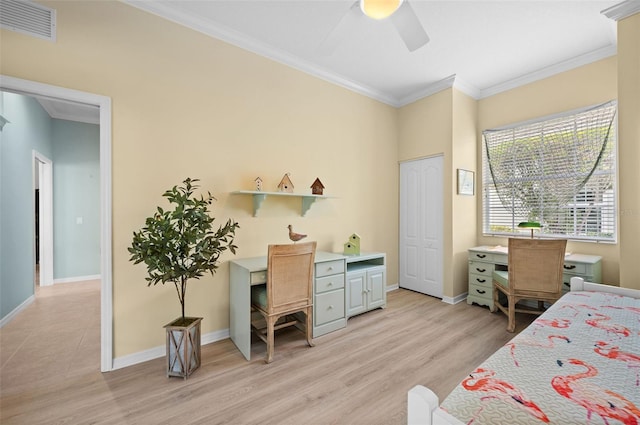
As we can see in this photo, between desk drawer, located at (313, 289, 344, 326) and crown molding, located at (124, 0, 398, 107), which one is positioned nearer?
crown molding, located at (124, 0, 398, 107)

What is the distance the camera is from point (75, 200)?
4758 mm

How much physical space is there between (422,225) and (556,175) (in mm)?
1681

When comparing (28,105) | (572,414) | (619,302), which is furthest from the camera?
(28,105)

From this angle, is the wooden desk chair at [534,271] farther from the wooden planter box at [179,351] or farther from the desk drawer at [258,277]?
the wooden planter box at [179,351]

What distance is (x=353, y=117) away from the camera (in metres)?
3.81

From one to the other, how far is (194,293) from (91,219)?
3.84 metres

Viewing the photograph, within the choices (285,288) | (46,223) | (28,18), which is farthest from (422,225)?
(46,223)

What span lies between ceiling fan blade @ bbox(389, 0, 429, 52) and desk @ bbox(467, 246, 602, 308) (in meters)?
2.69

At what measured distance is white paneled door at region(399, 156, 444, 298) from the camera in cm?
383

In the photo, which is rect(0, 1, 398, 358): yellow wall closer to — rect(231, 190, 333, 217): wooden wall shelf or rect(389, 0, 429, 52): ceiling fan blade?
rect(231, 190, 333, 217): wooden wall shelf

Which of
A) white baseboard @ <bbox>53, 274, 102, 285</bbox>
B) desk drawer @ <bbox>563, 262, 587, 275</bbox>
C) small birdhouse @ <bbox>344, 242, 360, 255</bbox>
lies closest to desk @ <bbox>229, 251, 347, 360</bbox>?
small birdhouse @ <bbox>344, 242, 360, 255</bbox>

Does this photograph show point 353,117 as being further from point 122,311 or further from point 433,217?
point 122,311

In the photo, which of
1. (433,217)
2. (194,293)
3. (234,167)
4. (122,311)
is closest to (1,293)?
(122,311)

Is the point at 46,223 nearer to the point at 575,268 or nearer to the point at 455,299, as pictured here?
the point at 455,299
